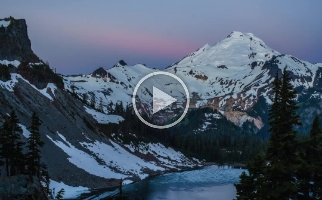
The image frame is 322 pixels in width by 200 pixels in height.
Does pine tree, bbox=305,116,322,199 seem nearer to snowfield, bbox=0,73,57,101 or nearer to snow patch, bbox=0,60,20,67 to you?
snowfield, bbox=0,73,57,101

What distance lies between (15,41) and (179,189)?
78818 mm

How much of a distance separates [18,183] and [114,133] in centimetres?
12802

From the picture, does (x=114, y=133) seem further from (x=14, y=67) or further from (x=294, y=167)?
(x=294, y=167)

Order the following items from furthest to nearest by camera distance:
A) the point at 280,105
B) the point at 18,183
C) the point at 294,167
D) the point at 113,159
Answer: the point at 113,159 < the point at 18,183 < the point at 280,105 < the point at 294,167

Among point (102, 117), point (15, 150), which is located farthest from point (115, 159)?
point (15, 150)

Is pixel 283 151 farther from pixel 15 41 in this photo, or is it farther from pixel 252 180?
pixel 15 41

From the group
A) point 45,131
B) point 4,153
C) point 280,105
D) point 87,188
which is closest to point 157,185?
point 87,188

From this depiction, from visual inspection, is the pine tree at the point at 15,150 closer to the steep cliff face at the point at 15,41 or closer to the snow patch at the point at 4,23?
the steep cliff face at the point at 15,41

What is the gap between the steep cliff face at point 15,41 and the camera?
12650 cm

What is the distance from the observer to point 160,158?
156500mm

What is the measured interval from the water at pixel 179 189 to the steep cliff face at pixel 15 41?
205 ft

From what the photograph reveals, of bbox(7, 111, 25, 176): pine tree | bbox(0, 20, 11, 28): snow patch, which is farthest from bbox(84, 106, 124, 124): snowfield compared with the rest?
bbox(7, 111, 25, 176): pine tree

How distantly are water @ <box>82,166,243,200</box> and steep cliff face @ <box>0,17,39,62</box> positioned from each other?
205 ft

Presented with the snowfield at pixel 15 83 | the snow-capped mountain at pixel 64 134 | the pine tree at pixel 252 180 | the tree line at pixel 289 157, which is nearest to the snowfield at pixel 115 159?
the snow-capped mountain at pixel 64 134
